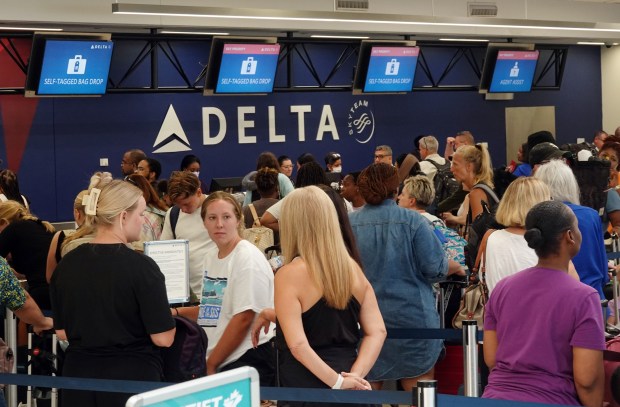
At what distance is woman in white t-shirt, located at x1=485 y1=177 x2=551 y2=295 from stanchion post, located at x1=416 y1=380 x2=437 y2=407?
1799 millimetres

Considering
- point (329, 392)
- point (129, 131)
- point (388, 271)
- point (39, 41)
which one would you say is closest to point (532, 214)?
point (329, 392)

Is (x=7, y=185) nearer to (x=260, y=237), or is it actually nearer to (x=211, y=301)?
(x=260, y=237)

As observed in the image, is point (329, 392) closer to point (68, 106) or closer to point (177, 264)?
point (177, 264)

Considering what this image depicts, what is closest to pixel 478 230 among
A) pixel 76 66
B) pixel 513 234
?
pixel 513 234

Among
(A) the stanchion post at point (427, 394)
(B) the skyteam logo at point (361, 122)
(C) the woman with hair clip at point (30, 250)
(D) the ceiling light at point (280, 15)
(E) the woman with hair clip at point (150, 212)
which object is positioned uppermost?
(D) the ceiling light at point (280, 15)

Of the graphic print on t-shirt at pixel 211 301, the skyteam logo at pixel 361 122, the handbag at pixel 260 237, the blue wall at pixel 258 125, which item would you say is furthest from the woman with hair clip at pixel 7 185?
the skyteam logo at pixel 361 122

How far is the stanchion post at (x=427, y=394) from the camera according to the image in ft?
10.1

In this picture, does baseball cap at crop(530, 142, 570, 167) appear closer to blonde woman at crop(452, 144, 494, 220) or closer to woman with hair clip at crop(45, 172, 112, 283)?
blonde woman at crop(452, 144, 494, 220)

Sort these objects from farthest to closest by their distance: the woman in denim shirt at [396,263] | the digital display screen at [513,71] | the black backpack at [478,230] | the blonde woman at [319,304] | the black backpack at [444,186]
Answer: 1. the digital display screen at [513,71]
2. the black backpack at [444,186]
3. the black backpack at [478,230]
4. the woman in denim shirt at [396,263]
5. the blonde woman at [319,304]

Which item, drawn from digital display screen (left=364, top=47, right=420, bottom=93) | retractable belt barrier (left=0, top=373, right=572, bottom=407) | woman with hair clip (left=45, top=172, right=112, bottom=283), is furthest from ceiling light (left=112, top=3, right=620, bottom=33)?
retractable belt barrier (left=0, top=373, right=572, bottom=407)

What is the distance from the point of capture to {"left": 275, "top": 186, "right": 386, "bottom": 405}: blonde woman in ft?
12.0

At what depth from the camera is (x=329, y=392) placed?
3525mm

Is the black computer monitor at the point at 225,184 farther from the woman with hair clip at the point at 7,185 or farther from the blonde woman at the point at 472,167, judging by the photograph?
the blonde woman at the point at 472,167

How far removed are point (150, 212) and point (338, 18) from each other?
5092mm
